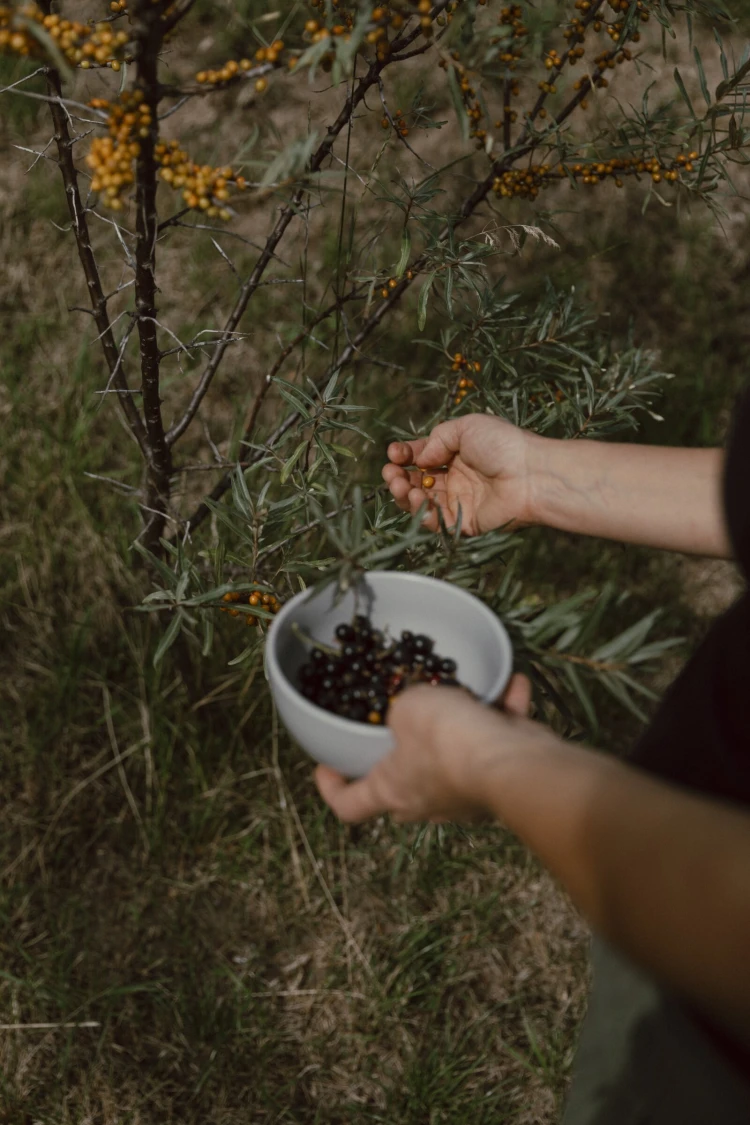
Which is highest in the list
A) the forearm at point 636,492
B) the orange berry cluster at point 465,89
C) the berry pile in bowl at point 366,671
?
the orange berry cluster at point 465,89

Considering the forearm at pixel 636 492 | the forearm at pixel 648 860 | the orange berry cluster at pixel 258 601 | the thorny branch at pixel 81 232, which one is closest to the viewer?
the forearm at pixel 648 860

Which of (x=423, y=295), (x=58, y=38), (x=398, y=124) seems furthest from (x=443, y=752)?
(x=398, y=124)

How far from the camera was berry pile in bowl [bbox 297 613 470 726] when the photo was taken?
4.07 feet

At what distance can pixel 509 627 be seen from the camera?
132 cm

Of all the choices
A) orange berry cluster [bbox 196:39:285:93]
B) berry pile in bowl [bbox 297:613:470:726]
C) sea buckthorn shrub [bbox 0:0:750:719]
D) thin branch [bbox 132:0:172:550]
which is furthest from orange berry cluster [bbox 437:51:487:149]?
berry pile in bowl [bbox 297:613:470:726]

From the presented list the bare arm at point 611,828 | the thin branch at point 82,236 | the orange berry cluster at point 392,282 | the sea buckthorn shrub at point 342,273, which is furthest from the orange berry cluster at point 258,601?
the orange berry cluster at point 392,282

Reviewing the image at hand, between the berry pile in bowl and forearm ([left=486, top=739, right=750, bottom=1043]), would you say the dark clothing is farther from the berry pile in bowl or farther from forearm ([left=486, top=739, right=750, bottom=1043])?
the berry pile in bowl

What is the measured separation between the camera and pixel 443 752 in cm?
107

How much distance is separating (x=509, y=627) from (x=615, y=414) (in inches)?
40.3

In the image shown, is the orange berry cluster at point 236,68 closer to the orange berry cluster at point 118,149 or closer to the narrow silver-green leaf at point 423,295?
the orange berry cluster at point 118,149

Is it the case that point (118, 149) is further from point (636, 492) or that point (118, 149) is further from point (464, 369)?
point (464, 369)

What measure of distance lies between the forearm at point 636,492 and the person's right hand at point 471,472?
0.16ft

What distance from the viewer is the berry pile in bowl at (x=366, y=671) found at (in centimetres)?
124

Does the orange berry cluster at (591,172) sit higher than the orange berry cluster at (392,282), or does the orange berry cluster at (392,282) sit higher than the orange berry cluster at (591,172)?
the orange berry cluster at (591,172)
